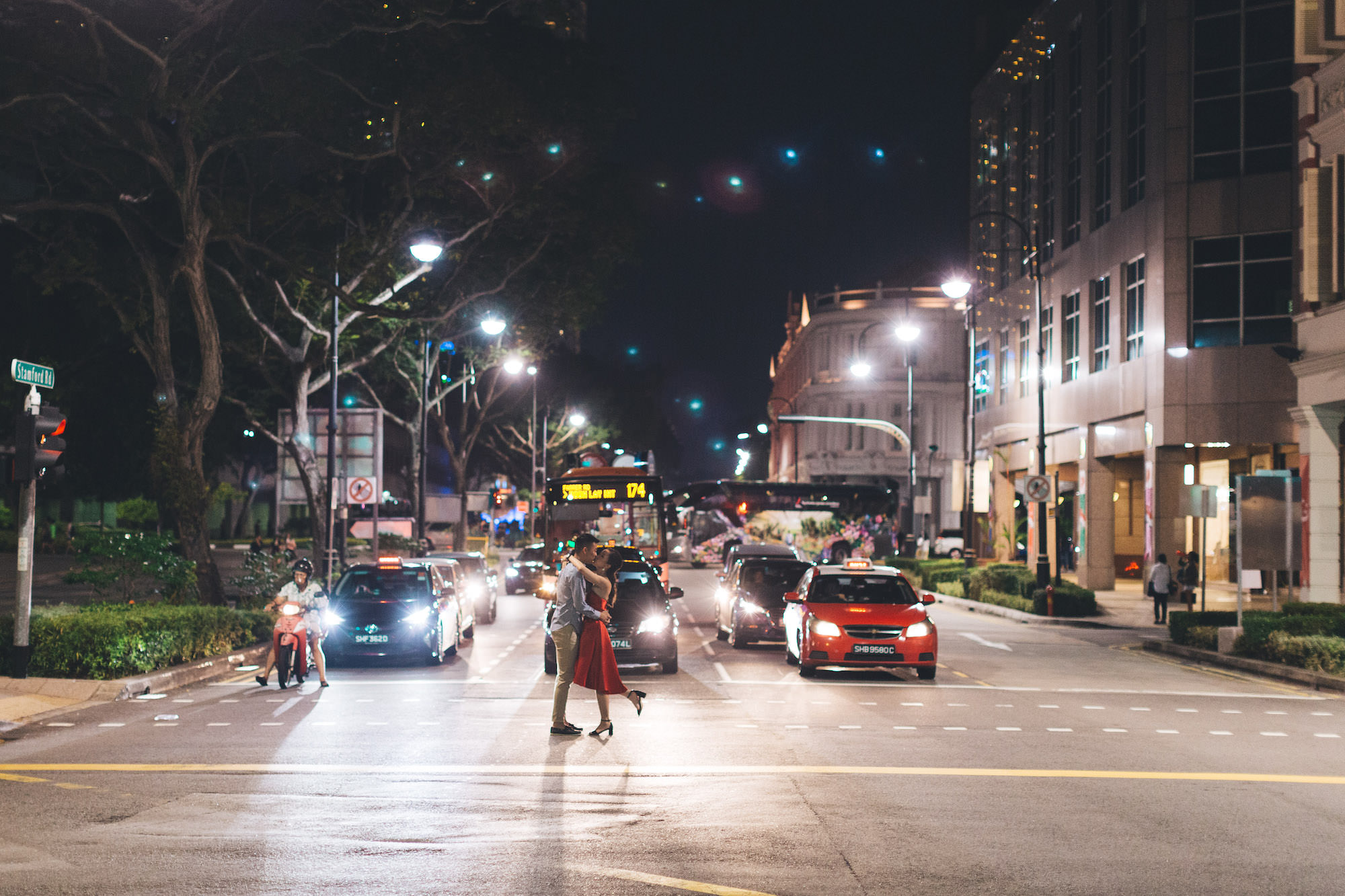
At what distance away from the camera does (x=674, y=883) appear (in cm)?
690

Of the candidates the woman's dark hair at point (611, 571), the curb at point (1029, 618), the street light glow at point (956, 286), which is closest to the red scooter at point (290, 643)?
the woman's dark hair at point (611, 571)

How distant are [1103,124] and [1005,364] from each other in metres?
13.6

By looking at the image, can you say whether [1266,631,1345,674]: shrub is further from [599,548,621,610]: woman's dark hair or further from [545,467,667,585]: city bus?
[545,467,667,585]: city bus

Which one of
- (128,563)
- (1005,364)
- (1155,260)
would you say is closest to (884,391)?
(1005,364)

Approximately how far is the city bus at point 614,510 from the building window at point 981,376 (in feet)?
81.4

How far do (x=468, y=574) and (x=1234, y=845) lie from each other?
2209 centimetres

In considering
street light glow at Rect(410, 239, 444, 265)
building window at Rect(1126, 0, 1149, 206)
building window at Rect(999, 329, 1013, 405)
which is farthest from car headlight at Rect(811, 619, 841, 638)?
building window at Rect(999, 329, 1013, 405)

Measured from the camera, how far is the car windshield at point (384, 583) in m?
20.8

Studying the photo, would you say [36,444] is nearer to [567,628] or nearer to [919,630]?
[567,628]

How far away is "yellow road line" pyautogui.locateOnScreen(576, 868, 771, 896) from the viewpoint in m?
6.71

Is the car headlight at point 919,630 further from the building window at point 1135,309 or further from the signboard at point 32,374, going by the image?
the building window at point 1135,309

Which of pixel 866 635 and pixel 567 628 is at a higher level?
pixel 567 628

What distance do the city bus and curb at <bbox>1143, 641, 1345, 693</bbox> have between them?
1449cm

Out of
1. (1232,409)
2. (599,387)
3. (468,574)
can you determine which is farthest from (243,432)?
(1232,409)
